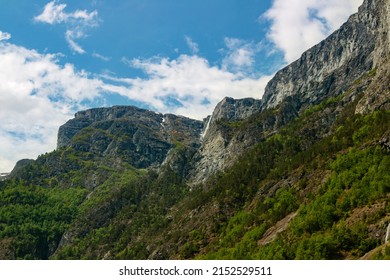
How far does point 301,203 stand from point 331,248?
138ft

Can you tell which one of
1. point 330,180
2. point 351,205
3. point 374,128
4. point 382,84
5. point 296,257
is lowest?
point 296,257

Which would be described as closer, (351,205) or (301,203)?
(351,205)

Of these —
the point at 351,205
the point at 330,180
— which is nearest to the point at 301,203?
the point at 330,180

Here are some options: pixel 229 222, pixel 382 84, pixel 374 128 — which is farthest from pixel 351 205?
pixel 382 84

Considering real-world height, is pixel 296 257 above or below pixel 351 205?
below

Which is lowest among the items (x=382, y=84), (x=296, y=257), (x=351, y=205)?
(x=296, y=257)

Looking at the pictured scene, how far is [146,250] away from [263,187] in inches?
2084

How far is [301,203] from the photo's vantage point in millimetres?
121125

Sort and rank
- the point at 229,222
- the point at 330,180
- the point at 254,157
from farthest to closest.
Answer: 1. the point at 254,157
2. the point at 229,222
3. the point at 330,180
